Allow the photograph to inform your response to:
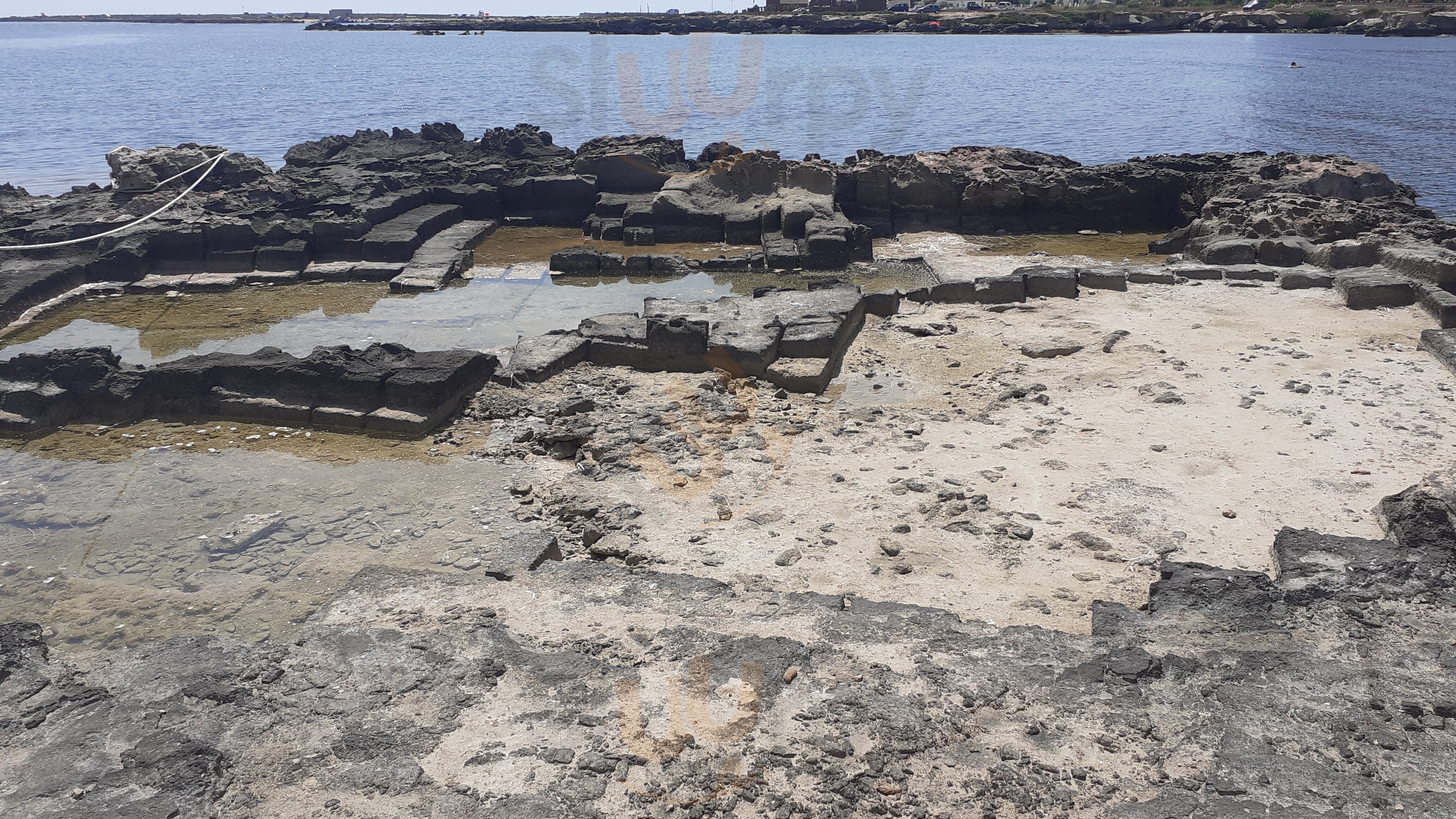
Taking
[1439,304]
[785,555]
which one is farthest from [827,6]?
[785,555]

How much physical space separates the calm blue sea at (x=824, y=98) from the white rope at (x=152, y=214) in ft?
30.7

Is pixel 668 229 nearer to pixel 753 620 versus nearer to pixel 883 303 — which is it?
pixel 883 303

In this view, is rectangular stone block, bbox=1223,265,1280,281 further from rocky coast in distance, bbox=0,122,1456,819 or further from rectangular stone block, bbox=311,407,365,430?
Answer: rectangular stone block, bbox=311,407,365,430

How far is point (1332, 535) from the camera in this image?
5.51m

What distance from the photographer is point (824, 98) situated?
47625 mm

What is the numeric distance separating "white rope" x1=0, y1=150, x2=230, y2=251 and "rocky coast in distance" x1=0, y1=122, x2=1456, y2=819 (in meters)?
0.30

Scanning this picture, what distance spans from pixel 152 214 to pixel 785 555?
503 inches

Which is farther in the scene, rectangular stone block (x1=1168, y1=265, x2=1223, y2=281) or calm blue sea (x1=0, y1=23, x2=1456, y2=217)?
calm blue sea (x1=0, y1=23, x2=1456, y2=217)

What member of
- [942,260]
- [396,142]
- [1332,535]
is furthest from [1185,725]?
[396,142]

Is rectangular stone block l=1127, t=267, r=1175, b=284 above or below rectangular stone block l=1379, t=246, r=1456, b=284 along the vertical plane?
below

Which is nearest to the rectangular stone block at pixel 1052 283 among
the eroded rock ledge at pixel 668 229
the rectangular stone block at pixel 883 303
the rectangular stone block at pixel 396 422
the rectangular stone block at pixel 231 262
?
the eroded rock ledge at pixel 668 229

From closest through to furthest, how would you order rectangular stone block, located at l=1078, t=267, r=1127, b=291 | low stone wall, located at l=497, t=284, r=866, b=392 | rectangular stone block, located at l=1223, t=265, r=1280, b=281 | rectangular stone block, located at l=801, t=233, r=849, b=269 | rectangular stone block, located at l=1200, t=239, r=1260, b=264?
low stone wall, located at l=497, t=284, r=866, b=392, rectangular stone block, located at l=1078, t=267, r=1127, b=291, rectangular stone block, located at l=1223, t=265, r=1280, b=281, rectangular stone block, located at l=1200, t=239, r=1260, b=264, rectangular stone block, located at l=801, t=233, r=849, b=269

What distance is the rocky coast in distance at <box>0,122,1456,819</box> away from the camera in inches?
150

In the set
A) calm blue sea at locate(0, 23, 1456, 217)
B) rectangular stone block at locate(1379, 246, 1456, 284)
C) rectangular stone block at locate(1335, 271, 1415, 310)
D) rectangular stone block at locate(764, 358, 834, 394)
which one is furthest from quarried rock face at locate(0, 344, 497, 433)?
calm blue sea at locate(0, 23, 1456, 217)
